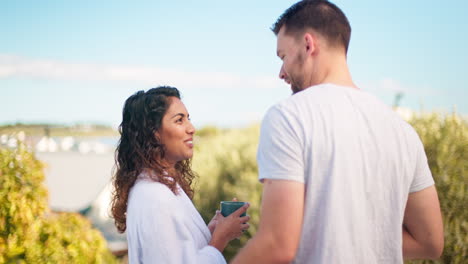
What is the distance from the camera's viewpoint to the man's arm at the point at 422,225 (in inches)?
74.1

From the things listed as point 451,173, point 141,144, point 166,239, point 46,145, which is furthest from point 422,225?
point 46,145

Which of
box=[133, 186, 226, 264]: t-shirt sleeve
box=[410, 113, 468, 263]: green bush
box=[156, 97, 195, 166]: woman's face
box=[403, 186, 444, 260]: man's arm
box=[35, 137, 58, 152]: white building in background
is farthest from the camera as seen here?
box=[35, 137, 58, 152]: white building in background

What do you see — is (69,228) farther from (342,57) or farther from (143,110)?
(342,57)

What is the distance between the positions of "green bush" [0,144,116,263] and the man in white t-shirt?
9.47 feet

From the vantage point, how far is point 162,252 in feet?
6.68

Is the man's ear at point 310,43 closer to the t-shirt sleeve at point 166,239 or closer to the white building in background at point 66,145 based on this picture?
the t-shirt sleeve at point 166,239

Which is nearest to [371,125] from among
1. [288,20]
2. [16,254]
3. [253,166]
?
[288,20]

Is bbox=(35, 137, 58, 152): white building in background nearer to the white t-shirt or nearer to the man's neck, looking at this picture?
the man's neck

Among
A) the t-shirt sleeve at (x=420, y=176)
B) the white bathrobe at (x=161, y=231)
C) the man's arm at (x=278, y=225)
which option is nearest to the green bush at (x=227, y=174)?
the white bathrobe at (x=161, y=231)

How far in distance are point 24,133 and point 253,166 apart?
4318mm

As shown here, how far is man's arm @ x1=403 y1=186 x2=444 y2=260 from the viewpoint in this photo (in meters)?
1.88

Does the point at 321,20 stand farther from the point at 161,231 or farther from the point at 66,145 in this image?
the point at 66,145

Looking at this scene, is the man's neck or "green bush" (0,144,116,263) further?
"green bush" (0,144,116,263)

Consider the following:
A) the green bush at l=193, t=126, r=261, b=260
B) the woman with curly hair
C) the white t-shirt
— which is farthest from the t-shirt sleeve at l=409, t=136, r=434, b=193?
the green bush at l=193, t=126, r=261, b=260
